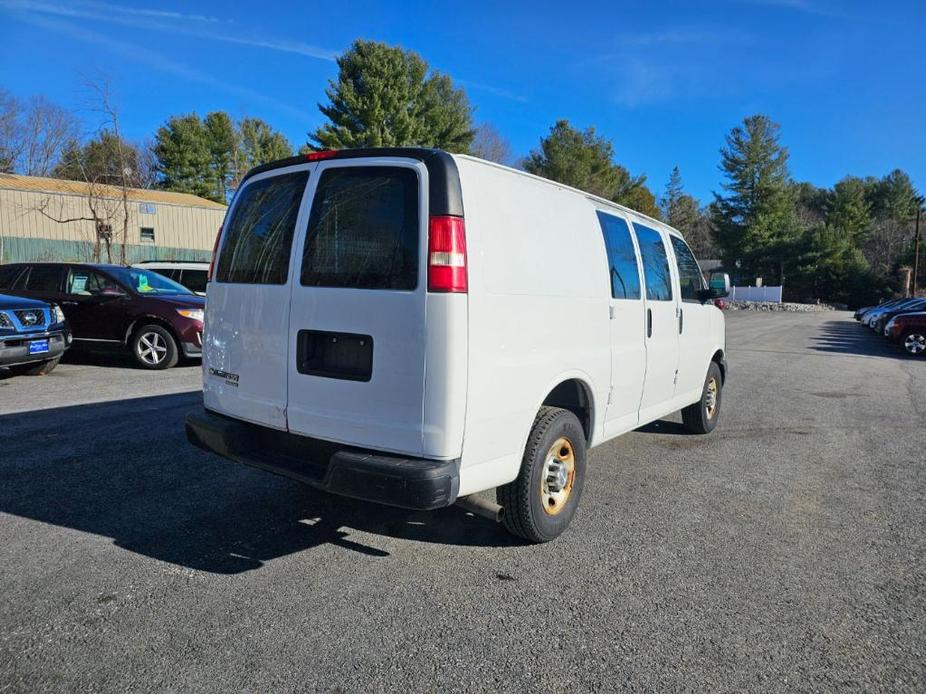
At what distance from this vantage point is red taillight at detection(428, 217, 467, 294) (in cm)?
291

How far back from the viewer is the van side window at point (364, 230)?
3.04m

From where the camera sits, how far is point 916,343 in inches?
644

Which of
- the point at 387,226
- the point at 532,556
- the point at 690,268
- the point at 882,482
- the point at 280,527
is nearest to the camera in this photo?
the point at 387,226

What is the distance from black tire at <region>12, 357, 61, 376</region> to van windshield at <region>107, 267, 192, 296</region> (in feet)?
5.13

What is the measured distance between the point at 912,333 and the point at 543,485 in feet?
56.1

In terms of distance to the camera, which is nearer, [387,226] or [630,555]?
[387,226]

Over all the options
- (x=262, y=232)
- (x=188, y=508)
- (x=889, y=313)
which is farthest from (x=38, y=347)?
(x=889, y=313)

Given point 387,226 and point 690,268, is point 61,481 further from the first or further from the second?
point 690,268

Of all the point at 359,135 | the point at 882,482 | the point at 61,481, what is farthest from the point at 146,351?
the point at 359,135

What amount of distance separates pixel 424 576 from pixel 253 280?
188cm

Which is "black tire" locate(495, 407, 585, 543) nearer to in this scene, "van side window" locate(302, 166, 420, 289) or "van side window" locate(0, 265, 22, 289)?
"van side window" locate(302, 166, 420, 289)

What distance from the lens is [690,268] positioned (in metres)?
5.95

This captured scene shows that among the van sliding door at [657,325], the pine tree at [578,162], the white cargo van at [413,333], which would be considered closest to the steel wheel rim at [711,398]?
the van sliding door at [657,325]

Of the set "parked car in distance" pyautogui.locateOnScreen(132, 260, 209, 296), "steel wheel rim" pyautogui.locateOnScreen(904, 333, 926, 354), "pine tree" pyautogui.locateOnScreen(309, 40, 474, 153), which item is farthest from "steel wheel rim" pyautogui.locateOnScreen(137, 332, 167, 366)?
"pine tree" pyautogui.locateOnScreen(309, 40, 474, 153)
